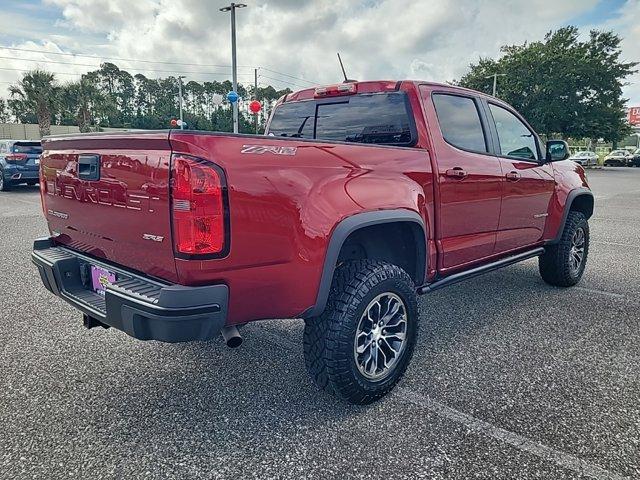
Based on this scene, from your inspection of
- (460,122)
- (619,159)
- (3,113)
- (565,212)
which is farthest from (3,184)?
(3,113)

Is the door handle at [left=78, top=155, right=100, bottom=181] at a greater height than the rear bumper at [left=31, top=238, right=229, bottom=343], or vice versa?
the door handle at [left=78, top=155, right=100, bottom=181]

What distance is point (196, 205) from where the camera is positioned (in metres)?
1.91

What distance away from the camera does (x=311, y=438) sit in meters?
2.29

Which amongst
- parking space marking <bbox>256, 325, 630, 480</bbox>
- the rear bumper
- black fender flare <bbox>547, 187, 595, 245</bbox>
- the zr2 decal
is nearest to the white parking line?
parking space marking <bbox>256, 325, 630, 480</bbox>

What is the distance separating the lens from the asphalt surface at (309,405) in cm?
210

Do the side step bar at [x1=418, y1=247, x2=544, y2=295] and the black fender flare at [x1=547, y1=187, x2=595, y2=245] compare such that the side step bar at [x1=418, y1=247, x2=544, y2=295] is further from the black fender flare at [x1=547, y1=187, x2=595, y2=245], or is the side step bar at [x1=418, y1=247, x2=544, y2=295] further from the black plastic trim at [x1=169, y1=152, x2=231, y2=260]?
the black plastic trim at [x1=169, y1=152, x2=231, y2=260]

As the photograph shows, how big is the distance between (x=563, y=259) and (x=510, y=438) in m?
2.95

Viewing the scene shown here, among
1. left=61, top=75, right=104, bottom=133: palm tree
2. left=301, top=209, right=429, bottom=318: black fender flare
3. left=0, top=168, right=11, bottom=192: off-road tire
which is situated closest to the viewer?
left=301, top=209, right=429, bottom=318: black fender flare

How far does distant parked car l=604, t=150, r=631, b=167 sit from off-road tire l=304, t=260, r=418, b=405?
46.9m

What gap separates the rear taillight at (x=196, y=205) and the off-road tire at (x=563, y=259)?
391 cm

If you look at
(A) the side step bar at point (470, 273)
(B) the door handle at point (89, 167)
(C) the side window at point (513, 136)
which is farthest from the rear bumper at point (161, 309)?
(C) the side window at point (513, 136)

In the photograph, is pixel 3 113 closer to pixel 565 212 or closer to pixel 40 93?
pixel 40 93

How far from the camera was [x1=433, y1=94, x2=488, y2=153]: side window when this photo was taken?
3285 millimetres

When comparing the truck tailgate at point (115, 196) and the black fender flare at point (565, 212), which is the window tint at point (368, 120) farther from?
the black fender flare at point (565, 212)
